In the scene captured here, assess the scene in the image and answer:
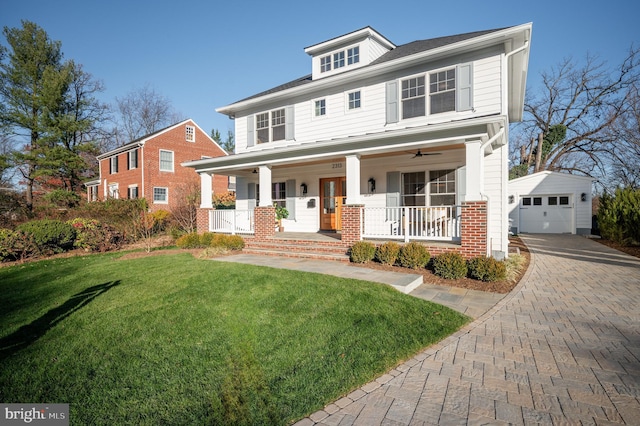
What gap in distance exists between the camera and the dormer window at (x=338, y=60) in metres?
12.1

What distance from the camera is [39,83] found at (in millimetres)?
22547

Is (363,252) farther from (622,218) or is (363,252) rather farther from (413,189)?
(622,218)

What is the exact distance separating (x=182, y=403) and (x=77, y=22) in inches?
616

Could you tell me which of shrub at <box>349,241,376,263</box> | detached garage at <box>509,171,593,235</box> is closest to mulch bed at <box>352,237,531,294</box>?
shrub at <box>349,241,376,263</box>

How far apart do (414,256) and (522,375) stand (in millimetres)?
4492

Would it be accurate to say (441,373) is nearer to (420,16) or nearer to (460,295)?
(460,295)

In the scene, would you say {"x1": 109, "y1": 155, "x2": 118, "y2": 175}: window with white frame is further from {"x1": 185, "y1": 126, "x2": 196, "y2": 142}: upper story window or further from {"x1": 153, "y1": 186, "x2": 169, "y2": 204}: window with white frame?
{"x1": 185, "y1": 126, "x2": 196, "y2": 142}: upper story window

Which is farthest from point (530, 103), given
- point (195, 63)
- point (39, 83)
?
point (39, 83)

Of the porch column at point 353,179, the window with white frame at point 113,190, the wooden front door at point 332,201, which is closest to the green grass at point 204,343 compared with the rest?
the porch column at point 353,179

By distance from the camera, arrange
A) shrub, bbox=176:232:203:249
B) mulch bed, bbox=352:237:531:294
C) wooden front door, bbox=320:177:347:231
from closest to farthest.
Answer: mulch bed, bbox=352:237:531:294 < shrub, bbox=176:232:203:249 < wooden front door, bbox=320:177:347:231

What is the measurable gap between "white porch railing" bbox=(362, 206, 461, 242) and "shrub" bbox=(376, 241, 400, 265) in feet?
2.43

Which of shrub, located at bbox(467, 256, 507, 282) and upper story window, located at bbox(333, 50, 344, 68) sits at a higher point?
upper story window, located at bbox(333, 50, 344, 68)

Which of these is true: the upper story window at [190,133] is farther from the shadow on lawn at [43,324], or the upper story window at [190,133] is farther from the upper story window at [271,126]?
the shadow on lawn at [43,324]

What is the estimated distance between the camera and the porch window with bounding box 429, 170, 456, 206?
9883 millimetres
